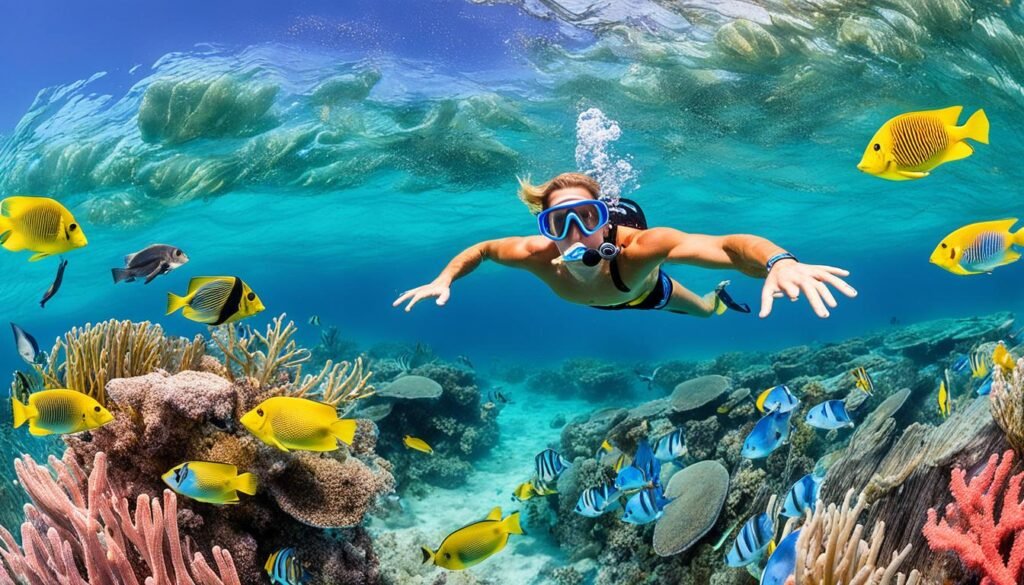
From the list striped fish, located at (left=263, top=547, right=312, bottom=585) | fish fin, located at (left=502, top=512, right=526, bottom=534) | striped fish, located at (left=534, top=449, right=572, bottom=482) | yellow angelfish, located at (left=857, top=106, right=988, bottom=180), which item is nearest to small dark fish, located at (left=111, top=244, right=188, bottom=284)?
striped fish, located at (left=263, top=547, right=312, bottom=585)

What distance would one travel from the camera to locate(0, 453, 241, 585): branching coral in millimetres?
3205

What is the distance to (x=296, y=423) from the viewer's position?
361 cm

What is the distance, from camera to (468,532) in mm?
4051

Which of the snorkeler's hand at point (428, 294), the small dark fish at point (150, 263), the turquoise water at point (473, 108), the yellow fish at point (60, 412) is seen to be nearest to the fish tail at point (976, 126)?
the snorkeler's hand at point (428, 294)

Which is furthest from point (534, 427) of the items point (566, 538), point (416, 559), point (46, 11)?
point (46, 11)

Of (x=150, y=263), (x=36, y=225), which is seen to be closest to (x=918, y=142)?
(x=150, y=263)

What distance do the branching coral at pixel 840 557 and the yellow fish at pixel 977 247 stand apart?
2251mm

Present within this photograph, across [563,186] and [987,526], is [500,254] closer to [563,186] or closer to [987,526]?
[563,186]

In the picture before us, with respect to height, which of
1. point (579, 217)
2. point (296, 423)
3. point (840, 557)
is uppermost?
point (579, 217)

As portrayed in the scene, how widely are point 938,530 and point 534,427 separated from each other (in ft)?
50.5

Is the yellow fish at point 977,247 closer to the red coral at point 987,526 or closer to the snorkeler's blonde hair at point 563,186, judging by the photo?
the red coral at point 987,526

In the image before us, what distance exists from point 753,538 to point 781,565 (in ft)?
2.42

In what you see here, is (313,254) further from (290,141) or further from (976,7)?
(976,7)

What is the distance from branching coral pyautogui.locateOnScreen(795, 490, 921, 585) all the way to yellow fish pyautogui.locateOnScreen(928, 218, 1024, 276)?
225 centimetres
